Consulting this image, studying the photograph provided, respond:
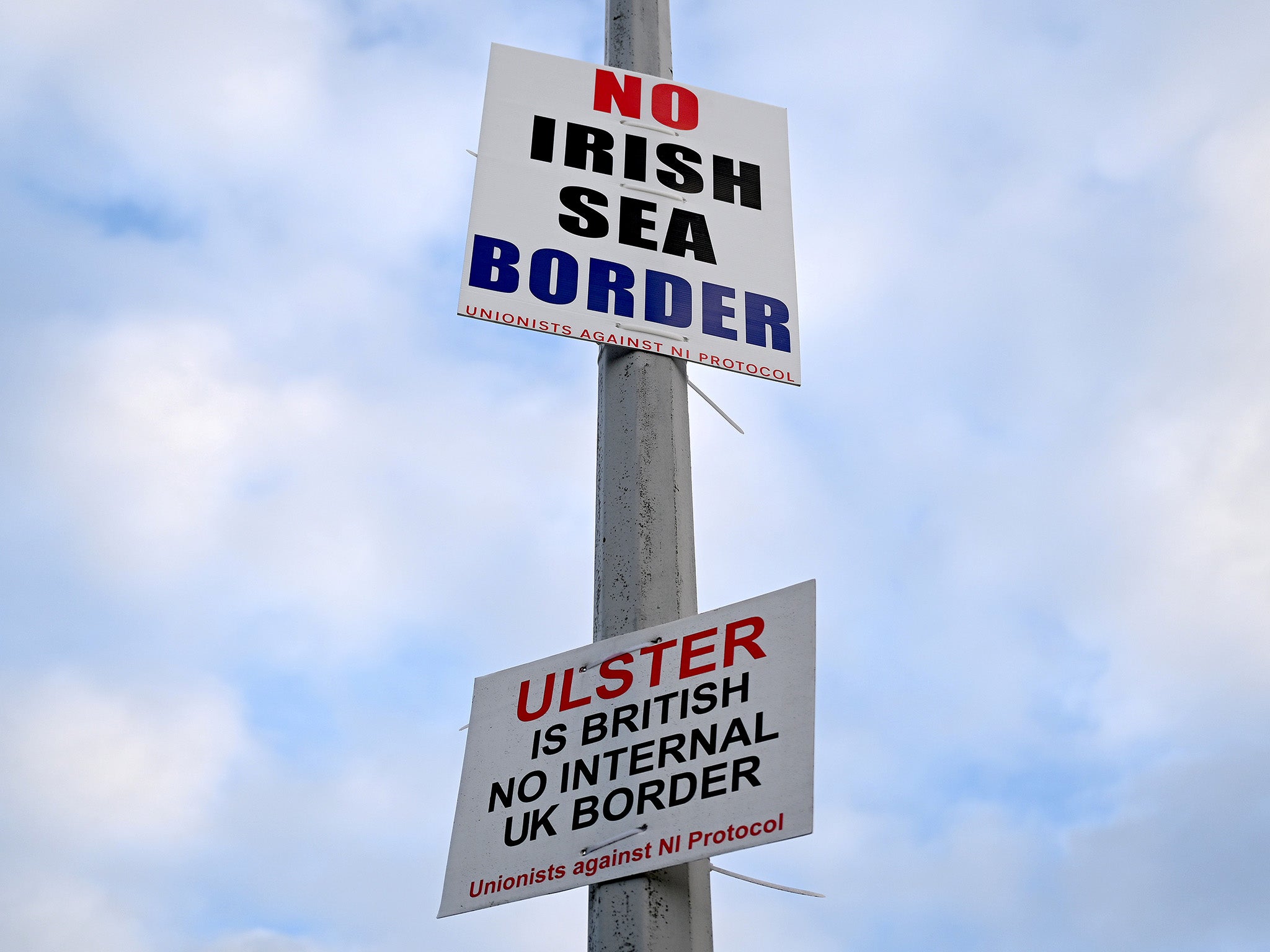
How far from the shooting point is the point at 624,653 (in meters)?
4.95

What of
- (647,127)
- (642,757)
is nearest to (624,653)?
(642,757)

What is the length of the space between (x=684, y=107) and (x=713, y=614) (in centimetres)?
337

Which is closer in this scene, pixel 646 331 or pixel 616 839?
pixel 616 839

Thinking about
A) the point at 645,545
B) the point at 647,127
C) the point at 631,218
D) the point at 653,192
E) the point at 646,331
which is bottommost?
the point at 645,545

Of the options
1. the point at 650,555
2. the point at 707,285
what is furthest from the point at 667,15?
the point at 650,555

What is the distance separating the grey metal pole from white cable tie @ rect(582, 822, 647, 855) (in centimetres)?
12

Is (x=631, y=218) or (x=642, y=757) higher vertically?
(x=631, y=218)

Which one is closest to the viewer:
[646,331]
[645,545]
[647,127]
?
[645,545]

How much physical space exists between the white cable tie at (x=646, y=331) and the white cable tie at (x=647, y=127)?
1.37 metres

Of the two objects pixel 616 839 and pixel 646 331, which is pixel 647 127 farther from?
pixel 616 839

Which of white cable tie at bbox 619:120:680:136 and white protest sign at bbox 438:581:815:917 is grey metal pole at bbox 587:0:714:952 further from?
white cable tie at bbox 619:120:680:136

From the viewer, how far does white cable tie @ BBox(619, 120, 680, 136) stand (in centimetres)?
688

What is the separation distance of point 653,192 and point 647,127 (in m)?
0.49

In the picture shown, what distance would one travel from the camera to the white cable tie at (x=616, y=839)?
4477 millimetres
